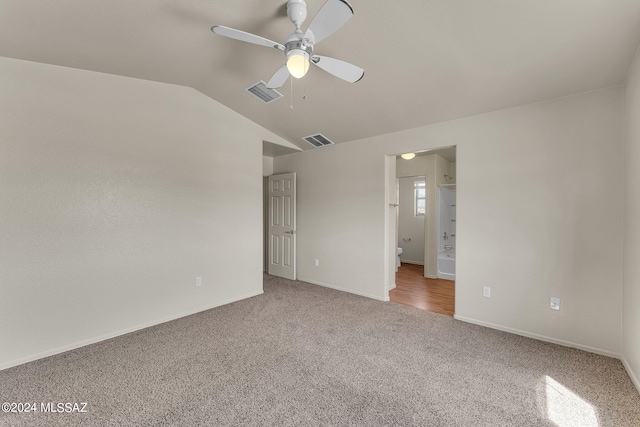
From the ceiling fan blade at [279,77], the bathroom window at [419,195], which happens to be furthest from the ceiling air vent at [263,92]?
the bathroom window at [419,195]

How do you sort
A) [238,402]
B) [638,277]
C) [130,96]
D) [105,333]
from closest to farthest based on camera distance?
[238,402] → [638,277] → [105,333] → [130,96]

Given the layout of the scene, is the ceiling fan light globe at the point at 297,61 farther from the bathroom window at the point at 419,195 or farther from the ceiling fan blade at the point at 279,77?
the bathroom window at the point at 419,195

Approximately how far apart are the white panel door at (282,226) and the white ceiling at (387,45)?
2160 millimetres

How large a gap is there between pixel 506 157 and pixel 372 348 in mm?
2459

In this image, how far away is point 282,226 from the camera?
520cm

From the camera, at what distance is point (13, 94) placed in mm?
2383

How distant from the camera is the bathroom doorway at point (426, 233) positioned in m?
4.25

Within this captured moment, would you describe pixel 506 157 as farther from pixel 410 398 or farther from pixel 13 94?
pixel 13 94

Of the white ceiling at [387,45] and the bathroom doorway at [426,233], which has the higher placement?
the white ceiling at [387,45]

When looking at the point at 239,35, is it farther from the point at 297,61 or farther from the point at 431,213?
the point at 431,213

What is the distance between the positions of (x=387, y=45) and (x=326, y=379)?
110 inches

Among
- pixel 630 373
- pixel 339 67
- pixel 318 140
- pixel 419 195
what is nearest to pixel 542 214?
pixel 630 373

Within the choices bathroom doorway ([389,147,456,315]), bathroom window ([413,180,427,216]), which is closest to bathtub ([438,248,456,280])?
bathroom doorway ([389,147,456,315])

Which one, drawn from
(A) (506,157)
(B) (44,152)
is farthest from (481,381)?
(B) (44,152)
